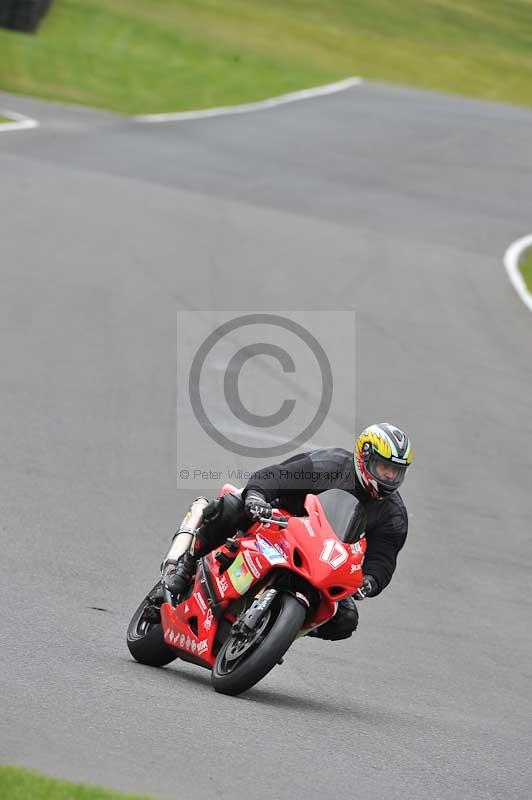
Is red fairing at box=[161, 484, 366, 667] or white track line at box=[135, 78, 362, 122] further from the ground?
red fairing at box=[161, 484, 366, 667]

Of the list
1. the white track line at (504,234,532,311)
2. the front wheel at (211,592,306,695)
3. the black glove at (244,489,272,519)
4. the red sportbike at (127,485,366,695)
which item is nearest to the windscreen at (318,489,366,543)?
the red sportbike at (127,485,366,695)

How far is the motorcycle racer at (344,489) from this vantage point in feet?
24.3

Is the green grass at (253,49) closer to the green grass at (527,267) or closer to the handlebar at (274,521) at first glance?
the green grass at (527,267)

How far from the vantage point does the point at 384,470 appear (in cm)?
740

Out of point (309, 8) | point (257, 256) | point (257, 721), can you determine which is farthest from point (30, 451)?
point (309, 8)

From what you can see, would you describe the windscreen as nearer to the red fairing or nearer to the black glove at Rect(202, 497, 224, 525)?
the red fairing

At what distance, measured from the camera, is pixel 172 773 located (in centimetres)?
547

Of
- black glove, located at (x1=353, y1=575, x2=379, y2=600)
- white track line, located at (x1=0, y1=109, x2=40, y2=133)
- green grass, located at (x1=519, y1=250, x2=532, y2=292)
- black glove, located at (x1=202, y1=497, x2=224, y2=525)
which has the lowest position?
white track line, located at (x1=0, y1=109, x2=40, y2=133)

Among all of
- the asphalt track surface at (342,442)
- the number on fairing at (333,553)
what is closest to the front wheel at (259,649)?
the asphalt track surface at (342,442)

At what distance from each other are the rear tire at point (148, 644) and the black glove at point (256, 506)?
96cm

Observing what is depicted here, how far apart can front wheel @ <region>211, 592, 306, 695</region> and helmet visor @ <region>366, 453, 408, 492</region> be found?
2.76 ft

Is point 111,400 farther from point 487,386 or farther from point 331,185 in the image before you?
point 331,185

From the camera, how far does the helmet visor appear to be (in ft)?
24.2

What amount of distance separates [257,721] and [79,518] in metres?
4.26
